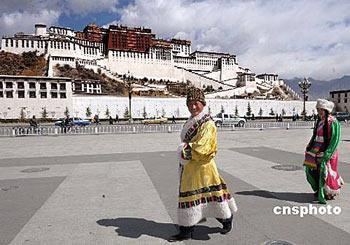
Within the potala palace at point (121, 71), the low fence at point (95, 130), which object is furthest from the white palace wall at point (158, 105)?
the low fence at point (95, 130)

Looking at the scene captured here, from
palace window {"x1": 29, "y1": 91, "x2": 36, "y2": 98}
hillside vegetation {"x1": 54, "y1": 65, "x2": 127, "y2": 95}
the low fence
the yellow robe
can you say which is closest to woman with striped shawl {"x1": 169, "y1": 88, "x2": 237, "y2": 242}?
the yellow robe

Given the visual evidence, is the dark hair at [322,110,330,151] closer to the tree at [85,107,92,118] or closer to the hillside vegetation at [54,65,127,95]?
the tree at [85,107,92,118]

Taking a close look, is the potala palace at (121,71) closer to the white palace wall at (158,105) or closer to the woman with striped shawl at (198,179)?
the white palace wall at (158,105)

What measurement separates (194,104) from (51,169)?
6.98 metres

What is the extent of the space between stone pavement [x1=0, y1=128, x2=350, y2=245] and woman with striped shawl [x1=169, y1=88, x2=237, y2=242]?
0.32m

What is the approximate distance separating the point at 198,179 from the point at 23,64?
86.8 meters

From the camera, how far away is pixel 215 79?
103 meters

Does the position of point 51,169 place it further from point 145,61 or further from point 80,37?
point 80,37

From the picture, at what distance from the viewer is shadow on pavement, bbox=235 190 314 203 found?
5.87 meters

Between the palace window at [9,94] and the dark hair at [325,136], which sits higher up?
the palace window at [9,94]

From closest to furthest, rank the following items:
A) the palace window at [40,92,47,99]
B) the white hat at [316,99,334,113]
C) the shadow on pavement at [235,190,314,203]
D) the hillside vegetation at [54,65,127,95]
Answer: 1. the white hat at [316,99,334,113]
2. the shadow on pavement at [235,190,314,203]
3. the palace window at [40,92,47,99]
4. the hillside vegetation at [54,65,127,95]

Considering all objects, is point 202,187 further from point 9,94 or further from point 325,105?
point 9,94

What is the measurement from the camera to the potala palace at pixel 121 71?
193ft

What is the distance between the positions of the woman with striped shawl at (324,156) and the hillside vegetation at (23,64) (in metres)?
79.2
